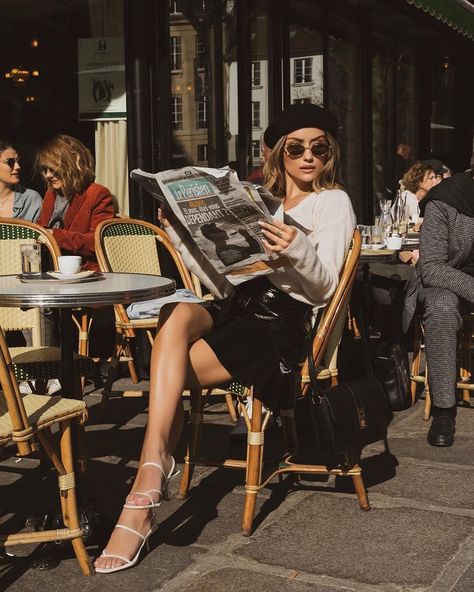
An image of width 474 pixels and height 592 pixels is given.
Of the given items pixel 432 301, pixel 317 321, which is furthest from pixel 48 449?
pixel 432 301

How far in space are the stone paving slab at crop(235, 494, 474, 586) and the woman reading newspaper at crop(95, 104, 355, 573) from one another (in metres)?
0.42

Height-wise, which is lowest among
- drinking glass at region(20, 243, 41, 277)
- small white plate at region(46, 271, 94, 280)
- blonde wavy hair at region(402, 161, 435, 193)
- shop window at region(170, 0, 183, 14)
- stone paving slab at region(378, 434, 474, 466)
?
stone paving slab at region(378, 434, 474, 466)

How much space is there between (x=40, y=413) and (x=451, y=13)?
22.5 ft

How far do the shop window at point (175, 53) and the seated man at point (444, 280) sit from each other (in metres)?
2.23

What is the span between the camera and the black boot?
14.3ft

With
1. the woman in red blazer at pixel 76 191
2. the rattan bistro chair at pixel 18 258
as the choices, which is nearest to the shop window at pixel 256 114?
the woman in red blazer at pixel 76 191

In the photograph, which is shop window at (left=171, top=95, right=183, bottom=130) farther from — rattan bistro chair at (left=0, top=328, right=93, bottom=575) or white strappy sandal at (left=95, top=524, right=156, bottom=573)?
white strappy sandal at (left=95, top=524, right=156, bottom=573)

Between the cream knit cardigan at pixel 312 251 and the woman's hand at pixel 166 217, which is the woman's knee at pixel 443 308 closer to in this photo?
the cream knit cardigan at pixel 312 251

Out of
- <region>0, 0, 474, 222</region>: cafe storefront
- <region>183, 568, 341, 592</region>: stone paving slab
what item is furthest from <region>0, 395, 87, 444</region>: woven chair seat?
<region>0, 0, 474, 222</region>: cafe storefront

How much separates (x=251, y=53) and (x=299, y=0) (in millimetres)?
1095

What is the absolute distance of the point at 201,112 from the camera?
22.0 ft

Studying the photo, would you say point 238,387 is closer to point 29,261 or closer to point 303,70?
point 29,261

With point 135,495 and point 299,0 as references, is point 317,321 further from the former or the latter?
point 299,0

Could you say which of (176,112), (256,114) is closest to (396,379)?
(176,112)
